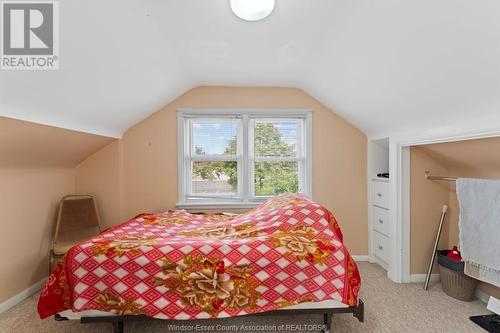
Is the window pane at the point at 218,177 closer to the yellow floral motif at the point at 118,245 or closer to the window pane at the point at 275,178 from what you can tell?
the window pane at the point at 275,178

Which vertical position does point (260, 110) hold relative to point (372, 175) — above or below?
above

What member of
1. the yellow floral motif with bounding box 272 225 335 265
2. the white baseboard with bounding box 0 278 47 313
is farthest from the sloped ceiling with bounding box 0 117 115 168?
the yellow floral motif with bounding box 272 225 335 265

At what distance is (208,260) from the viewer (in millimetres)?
1570

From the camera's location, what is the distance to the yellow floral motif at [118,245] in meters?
1.56

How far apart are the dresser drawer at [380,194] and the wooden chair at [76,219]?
10.8ft

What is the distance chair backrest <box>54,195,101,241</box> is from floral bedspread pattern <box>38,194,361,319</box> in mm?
1328

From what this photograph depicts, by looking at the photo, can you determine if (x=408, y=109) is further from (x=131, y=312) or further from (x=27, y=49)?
(x=27, y=49)

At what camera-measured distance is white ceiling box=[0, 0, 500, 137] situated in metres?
1.39

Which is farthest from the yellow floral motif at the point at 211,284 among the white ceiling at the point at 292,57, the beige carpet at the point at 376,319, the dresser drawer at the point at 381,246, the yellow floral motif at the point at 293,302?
the dresser drawer at the point at 381,246

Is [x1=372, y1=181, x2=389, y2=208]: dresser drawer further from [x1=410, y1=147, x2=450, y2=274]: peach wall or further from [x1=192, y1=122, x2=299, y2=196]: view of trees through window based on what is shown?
Result: [x1=192, y1=122, x2=299, y2=196]: view of trees through window

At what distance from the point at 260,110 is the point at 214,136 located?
2.27 feet

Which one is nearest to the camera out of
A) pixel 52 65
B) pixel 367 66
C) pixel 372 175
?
pixel 52 65

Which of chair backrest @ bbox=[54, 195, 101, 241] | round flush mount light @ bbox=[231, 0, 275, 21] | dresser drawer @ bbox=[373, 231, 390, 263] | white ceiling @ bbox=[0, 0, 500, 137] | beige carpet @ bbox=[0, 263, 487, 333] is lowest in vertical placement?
beige carpet @ bbox=[0, 263, 487, 333]

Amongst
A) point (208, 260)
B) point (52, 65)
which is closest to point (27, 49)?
point (52, 65)
